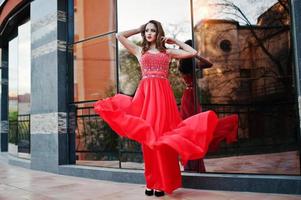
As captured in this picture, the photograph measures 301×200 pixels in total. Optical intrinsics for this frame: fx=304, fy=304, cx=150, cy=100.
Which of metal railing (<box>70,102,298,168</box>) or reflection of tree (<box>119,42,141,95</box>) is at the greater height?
reflection of tree (<box>119,42,141,95</box>)

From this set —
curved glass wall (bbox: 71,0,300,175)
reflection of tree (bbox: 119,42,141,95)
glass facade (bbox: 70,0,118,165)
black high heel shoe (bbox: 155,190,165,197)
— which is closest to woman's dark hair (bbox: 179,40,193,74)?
curved glass wall (bbox: 71,0,300,175)

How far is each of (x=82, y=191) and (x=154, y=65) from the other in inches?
71.6

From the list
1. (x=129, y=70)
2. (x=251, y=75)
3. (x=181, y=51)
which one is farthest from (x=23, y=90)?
(x=251, y=75)

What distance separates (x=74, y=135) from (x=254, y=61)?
4.02m

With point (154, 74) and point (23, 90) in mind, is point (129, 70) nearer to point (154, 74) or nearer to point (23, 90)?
point (23, 90)

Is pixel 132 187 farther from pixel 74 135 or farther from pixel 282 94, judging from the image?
pixel 282 94

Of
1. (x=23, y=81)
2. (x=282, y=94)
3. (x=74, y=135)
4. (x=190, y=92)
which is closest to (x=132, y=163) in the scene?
(x=74, y=135)

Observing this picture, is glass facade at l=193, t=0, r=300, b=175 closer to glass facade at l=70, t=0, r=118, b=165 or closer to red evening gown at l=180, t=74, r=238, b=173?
red evening gown at l=180, t=74, r=238, b=173

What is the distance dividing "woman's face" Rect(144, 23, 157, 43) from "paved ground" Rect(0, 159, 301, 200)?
1.85 metres

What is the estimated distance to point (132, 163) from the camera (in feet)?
17.6

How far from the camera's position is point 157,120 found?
133 inches

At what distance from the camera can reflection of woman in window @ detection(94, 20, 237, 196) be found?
9.93ft

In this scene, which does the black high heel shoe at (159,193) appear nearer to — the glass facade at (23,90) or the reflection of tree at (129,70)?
the reflection of tree at (129,70)

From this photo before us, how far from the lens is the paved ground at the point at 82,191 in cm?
336
